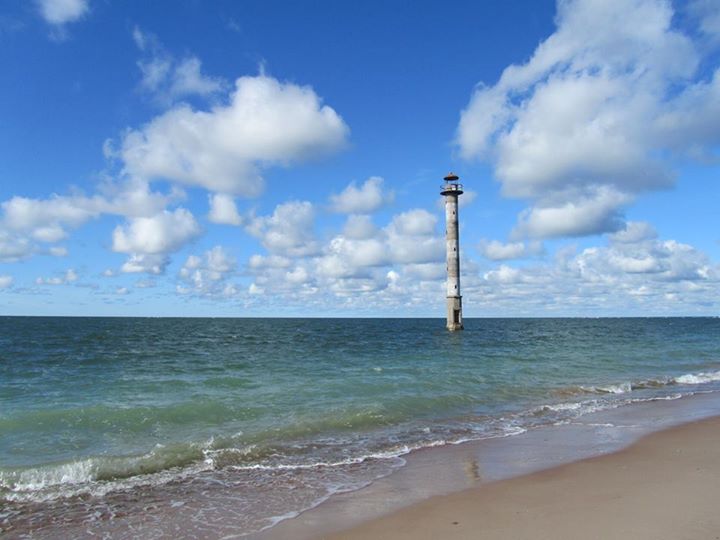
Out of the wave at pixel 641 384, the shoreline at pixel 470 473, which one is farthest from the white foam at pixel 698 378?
the shoreline at pixel 470 473

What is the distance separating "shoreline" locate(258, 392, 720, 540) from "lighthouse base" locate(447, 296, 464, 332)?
1765 inches

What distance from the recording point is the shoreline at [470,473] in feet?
21.4

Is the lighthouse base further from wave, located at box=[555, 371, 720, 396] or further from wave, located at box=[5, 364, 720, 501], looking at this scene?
wave, located at box=[5, 364, 720, 501]

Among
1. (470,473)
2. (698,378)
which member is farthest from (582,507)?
(698,378)

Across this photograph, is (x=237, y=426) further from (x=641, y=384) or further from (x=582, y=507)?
(x=641, y=384)

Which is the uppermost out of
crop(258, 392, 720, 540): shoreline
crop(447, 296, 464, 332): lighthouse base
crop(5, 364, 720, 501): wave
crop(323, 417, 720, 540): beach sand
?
crop(447, 296, 464, 332): lighthouse base

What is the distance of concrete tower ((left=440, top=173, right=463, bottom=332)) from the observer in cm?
5756

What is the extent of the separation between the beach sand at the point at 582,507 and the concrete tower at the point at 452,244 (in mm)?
48678

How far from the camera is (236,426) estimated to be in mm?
13078

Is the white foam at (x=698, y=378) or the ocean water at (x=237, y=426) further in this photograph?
the white foam at (x=698, y=378)

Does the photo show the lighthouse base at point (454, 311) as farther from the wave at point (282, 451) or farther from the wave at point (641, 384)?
the wave at point (282, 451)

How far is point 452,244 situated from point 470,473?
163 feet

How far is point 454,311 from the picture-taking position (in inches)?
2339

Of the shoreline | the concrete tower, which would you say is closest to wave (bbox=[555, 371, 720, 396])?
the shoreline
